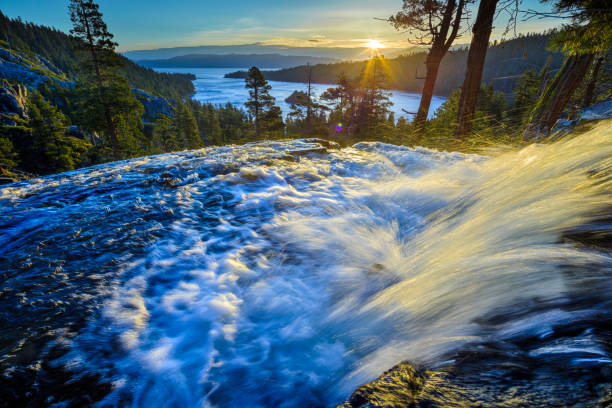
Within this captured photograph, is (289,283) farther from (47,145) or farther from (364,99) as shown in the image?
(47,145)

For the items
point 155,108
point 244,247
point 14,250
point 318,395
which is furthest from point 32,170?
point 155,108

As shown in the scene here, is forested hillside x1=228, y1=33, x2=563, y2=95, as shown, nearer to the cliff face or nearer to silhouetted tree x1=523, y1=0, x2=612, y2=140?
the cliff face

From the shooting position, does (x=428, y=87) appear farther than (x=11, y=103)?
No

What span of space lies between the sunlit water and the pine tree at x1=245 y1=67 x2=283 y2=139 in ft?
79.9

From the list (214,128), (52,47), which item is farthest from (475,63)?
(52,47)

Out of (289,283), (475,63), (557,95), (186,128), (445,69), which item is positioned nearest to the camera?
(289,283)

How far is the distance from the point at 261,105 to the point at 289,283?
28.1 m

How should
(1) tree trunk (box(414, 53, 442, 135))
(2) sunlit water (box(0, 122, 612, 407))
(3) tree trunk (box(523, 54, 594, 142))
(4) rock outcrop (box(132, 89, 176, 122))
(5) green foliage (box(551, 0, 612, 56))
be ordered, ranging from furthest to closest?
(4) rock outcrop (box(132, 89, 176, 122)) → (1) tree trunk (box(414, 53, 442, 135)) → (3) tree trunk (box(523, 54, 594, 142)) → (5) green foliage (box(551, 0, 612, 56)) → (2) sunlit water (box(0, 122, 612, 407))

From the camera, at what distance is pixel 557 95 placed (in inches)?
241

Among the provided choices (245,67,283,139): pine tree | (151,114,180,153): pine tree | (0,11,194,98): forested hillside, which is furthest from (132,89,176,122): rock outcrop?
(245,67,283,139): pine tree

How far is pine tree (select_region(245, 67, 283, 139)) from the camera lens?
26.6 meters

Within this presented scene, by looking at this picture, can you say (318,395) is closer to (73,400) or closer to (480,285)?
(480,285)

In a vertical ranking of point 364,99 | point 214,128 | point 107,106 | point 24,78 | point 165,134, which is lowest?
point 165,134

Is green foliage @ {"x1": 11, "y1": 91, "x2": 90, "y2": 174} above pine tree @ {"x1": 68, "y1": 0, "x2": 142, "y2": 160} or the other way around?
the other way around
